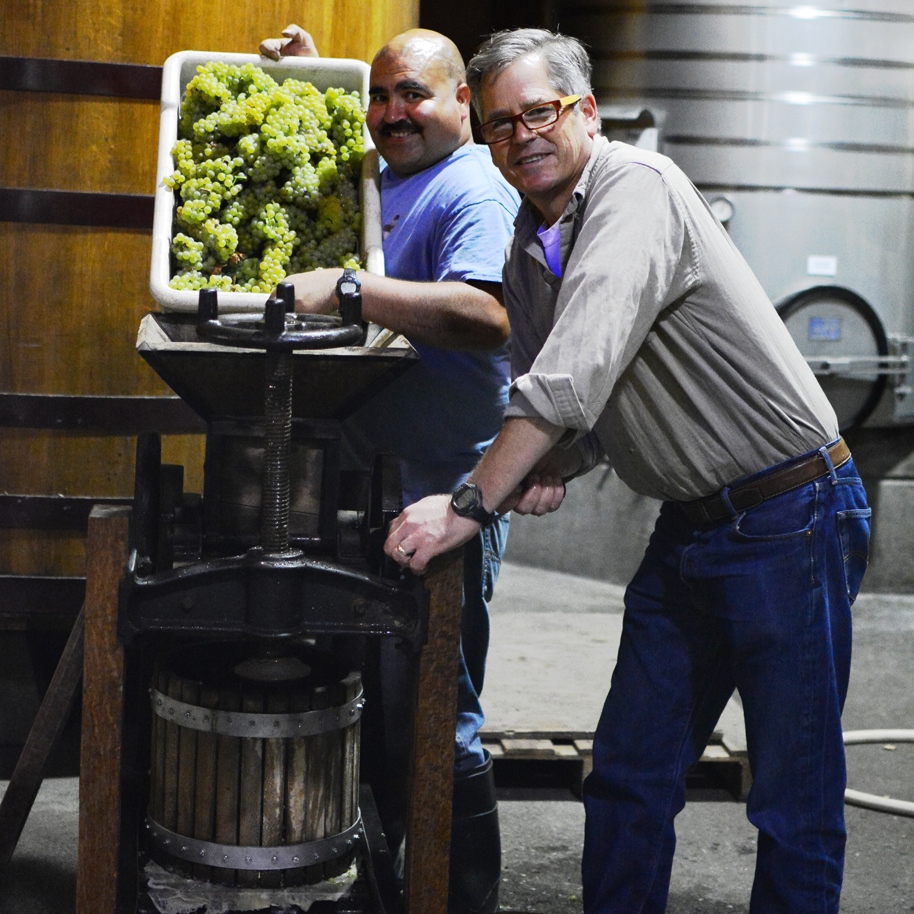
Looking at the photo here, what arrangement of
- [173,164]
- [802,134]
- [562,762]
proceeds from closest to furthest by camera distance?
[173,164] < [562,762] < [802,134]

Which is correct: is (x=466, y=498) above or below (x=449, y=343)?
below

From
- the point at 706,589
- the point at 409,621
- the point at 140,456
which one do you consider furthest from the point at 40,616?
the point at 706,589

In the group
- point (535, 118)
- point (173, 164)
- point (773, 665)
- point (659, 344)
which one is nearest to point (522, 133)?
point (535, 118)

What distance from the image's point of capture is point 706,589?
8.00ft

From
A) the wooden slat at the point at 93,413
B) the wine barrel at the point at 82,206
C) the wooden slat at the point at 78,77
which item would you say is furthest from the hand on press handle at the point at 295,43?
the wooden slat at the point at 93,413

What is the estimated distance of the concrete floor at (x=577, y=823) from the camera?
3240 mm

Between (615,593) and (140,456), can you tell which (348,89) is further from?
(615,593)

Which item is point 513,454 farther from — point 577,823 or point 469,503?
point 577,823

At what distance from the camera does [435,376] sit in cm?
302

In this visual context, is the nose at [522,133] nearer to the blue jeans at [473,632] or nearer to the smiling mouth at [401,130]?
the smiling mouth at [401,130]

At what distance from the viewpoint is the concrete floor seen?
324 centimetres

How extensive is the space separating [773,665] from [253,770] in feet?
3.29

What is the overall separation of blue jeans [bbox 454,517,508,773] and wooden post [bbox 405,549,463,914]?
669mm

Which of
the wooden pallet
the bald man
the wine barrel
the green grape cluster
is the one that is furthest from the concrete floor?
the green grape cluster
